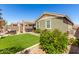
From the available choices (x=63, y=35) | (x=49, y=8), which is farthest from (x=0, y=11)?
(x=63, y=35)

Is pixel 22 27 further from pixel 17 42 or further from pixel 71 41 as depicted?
pixel 71 41

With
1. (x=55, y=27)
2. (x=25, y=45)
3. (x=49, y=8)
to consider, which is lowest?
(x=25, y=45)

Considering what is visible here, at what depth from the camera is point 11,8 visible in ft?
16.2

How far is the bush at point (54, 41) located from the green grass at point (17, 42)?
0.14 m

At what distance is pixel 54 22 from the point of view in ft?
16.4

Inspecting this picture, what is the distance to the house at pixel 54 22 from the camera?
4961 millimetres

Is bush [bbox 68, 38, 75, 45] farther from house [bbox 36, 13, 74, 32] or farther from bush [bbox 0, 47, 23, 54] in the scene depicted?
bush [bbox 0, 47, 23, 54]

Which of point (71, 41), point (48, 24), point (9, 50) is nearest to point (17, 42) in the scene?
point (9, 50)

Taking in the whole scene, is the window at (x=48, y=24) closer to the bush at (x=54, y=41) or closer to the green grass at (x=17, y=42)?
the bush at (x=54, y=41)

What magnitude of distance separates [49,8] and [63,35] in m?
0.53

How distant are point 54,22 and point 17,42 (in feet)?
2.41

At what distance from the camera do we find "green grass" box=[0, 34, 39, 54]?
496cm

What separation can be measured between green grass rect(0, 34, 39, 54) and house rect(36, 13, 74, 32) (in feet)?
0.79
